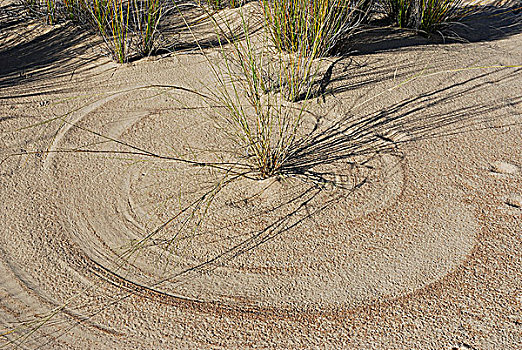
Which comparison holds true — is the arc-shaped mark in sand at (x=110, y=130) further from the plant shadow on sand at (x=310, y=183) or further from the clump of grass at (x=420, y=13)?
the clump of grass at (x=420, y=13)

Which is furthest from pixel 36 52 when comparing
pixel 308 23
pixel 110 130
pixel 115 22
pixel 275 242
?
pixel 275 242

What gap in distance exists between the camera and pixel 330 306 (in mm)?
1727

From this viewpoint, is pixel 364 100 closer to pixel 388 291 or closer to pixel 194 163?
pixel 194 163

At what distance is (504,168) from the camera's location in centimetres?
225

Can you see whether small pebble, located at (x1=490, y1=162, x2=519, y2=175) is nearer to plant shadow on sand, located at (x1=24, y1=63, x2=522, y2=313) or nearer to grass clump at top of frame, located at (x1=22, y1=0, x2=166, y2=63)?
plant shadow on sand, located at (x1=24, y1=63, x2=522, y2=313)

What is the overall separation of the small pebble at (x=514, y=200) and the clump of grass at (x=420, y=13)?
1593 millimetres

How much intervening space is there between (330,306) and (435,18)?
2.35 m

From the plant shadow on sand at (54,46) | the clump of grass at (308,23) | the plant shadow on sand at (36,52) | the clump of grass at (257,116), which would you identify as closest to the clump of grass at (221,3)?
the plant shadow on sand at (54,46)

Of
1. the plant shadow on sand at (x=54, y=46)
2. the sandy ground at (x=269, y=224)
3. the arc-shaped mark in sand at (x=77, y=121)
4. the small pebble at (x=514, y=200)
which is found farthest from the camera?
the plant shadow on sand at (x=54, y=46)

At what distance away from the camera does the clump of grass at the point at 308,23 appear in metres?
2.82

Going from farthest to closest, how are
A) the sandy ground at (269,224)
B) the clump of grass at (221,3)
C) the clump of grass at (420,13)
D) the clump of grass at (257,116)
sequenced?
the clump of grass at (221,3) → the clump of grass at (420,13) → the clump of grass at (257,116) → the sandy ground at (269,224)

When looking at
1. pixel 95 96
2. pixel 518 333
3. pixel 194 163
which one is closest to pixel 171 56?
pixel 95 96

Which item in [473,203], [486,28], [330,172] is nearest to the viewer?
[473,203]

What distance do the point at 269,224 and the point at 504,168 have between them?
1.10m
